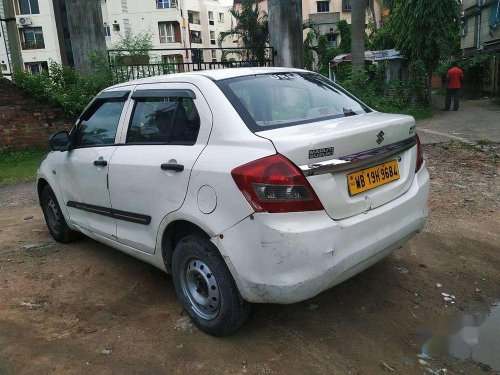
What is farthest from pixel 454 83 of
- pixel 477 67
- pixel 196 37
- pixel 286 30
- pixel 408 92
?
pixel 196 37

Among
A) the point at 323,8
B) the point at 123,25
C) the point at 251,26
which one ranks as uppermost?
the point at 323,8

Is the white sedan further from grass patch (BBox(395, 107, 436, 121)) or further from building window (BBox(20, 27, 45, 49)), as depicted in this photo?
building window (BBox(20, 27, 45, 49))

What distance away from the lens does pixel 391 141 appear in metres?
3.04

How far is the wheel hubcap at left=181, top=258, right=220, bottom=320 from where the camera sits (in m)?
2.92

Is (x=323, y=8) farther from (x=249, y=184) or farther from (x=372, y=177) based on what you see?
(x=249, y=184)

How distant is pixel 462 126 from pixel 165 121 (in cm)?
1119

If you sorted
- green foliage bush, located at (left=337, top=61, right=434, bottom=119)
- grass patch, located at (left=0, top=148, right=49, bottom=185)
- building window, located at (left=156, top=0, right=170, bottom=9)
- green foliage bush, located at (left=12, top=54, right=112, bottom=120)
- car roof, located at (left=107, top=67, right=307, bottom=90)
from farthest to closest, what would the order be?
1. building window, located at (left=156, top=0, right=170, bottom=9)
2. green foliage bush, located at (left=337, top=61, right=434, bottom=119)
3. green foliage bush, located at (left=12, top=54, right=112, bottom=120)
4. grass patch, located at (left=0, top=148, right=49, bottom=185)
5. car roof, located at (left=107, top=67, right=307, bottom=90)

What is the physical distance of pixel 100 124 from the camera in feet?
13.1

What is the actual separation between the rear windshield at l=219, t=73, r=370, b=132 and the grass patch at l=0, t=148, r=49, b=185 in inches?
282

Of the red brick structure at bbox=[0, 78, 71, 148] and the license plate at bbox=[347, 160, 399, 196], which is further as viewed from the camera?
the red brick structure at bbox=[0, 78, 71, 148]

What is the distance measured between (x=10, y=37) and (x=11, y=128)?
672 cm

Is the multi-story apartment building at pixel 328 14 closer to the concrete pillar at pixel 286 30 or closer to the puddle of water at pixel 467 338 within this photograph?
the concrete pillar at pixel 286 30

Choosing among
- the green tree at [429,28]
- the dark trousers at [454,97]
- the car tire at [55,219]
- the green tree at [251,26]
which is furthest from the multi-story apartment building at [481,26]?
the car tire at [55,219]

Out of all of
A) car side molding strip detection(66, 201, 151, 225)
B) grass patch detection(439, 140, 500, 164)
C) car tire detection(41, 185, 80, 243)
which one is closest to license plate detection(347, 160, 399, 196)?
car side molding strip detection(66, 201, 151, 225)
